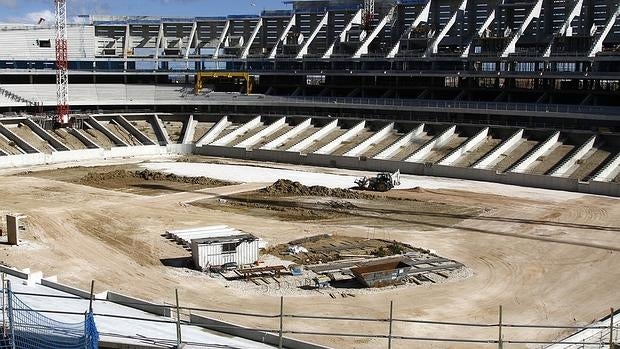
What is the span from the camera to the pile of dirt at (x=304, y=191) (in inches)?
1756

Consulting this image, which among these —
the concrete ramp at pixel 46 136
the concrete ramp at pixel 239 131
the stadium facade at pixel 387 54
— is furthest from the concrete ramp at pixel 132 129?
the concrete ramp at pixel 46 136

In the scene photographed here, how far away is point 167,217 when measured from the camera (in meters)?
37.7

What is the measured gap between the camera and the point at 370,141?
58.5m

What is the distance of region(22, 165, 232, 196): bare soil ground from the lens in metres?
46.5

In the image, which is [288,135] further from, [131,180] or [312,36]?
[131,180]

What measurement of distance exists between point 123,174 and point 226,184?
7.87 metres

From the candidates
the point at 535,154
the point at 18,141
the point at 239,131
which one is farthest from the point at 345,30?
the point at 18,141

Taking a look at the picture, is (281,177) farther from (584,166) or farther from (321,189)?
(584,166)

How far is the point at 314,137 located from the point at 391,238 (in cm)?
2852

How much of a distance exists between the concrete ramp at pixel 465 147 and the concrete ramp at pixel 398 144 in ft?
13.6

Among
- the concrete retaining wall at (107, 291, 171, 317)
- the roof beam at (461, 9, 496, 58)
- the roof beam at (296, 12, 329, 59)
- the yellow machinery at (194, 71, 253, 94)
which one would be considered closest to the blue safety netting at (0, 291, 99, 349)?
the concrete retaining wall at (107, 291, 171, 317)

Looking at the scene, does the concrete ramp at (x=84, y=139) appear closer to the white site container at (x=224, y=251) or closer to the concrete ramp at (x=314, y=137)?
the concrete ramp at (x=314, y=137)

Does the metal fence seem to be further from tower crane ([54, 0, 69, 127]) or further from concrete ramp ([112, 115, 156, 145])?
tower crane ([54, 0, 69, 127])

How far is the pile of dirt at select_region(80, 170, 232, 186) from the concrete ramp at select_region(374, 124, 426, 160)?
12.4m
